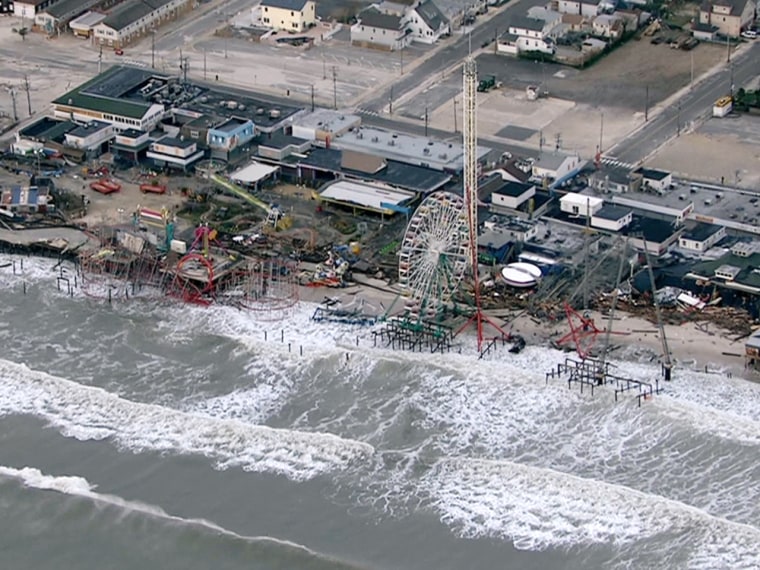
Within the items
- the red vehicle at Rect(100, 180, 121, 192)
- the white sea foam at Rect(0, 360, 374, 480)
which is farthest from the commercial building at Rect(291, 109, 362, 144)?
the white sea foam at Rect(0, 360, 374, 480)

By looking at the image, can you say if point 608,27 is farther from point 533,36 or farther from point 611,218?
point 611,218

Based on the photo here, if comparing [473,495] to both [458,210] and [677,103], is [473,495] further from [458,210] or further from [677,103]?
[677,103]

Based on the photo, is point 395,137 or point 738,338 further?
point 395,137

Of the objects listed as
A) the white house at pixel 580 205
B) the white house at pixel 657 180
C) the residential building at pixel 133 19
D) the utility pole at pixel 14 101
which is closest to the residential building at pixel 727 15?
the white house at pixel 657 180

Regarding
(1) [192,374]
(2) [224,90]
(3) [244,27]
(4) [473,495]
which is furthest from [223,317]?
(3) [244,27]

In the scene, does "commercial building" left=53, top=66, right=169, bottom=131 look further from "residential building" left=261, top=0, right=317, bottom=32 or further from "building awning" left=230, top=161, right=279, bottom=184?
"residential building" left=261, top=0, right=317, bottom=32

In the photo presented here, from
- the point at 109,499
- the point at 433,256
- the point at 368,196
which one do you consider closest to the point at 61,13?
the point at 368,196

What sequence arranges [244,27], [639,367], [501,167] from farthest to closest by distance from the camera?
[244,27]
[501,167]
[639,367]
